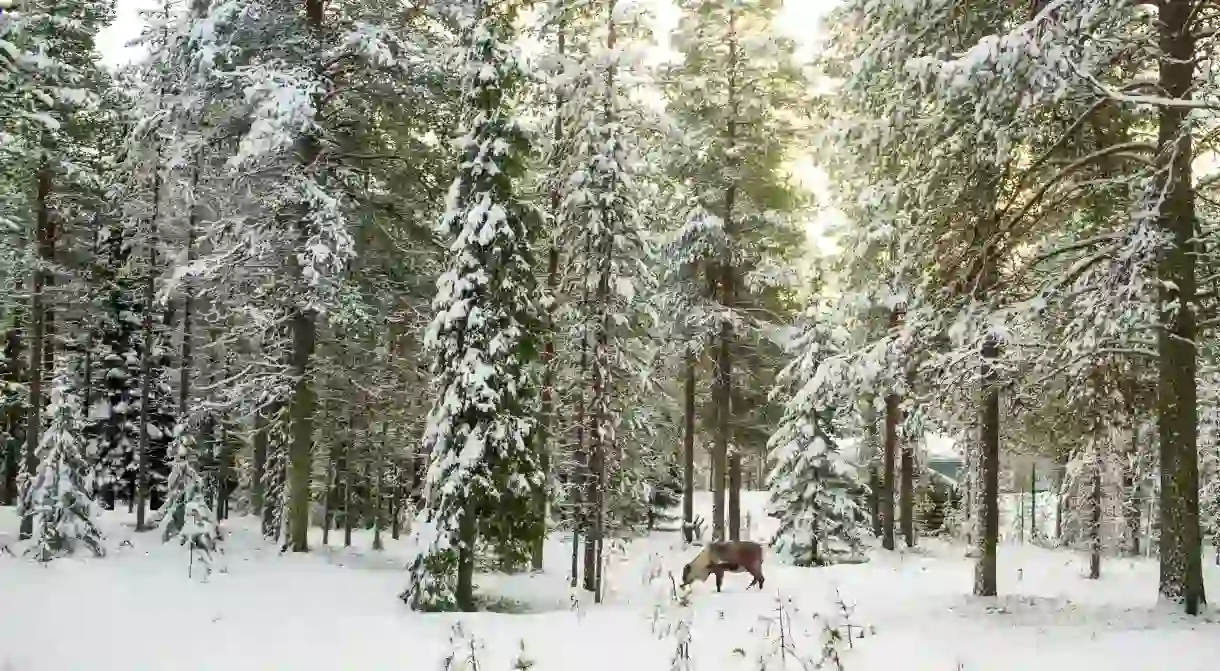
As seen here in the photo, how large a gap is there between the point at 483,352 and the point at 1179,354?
8.77 metres

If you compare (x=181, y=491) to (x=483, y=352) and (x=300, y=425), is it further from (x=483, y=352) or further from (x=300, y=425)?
(x=483, y=352)

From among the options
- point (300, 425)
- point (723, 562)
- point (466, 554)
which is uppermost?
point (300, 425)

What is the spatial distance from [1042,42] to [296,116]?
10801mm

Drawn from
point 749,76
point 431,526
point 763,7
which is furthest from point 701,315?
point 431,526

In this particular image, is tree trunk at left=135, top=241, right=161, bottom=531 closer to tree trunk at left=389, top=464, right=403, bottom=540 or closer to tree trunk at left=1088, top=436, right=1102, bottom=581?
tree trunk at left=389, top=464, right=403, bottom=540

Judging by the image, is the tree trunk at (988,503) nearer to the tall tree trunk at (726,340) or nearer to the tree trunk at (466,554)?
the tree trunk at (466,554)

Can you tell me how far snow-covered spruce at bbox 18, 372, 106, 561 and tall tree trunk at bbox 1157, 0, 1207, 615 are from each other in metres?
16.4

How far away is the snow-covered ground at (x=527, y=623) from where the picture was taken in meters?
7.71

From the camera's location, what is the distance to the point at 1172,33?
9695 millimetres

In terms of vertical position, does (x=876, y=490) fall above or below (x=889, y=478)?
below

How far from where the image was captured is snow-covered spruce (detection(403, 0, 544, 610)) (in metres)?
12.5

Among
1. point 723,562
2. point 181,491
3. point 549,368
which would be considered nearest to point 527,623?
point 723,562

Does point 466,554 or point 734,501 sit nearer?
point 466,554

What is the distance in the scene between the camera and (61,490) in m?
15.1
